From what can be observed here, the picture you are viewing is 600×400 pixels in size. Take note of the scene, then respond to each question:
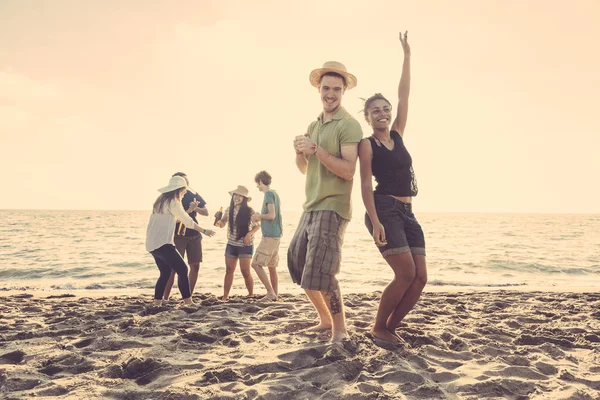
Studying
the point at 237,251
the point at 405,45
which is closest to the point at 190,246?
the point at 237,251

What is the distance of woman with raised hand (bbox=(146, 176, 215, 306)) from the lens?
554 centimetres

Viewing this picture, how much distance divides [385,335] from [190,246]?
3.86m

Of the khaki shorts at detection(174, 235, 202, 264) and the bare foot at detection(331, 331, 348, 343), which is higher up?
the khaki shorts at detection(174, 235, 202, 264)

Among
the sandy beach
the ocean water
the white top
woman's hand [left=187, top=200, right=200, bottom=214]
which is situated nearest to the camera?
the sandy beach

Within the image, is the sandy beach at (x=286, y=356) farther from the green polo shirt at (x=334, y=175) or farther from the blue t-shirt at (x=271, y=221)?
the blue t-shirt at (x=271, y=221)

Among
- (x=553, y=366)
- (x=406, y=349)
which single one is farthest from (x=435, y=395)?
(x=553, y=366)

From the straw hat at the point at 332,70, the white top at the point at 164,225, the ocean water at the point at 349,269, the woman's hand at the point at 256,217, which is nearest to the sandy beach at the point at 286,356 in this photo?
the white top at the point at 164,225

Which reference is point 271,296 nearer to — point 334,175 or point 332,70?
point 334,175

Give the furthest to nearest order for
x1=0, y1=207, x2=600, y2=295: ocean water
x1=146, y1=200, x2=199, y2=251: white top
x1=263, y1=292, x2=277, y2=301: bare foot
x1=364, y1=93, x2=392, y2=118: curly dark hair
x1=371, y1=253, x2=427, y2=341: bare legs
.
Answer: x1=0, y1=207, x2=600, y2=295: ocean water, x1=263, y1=292, x2=277, y2=301: bare foot, x1=146, y1=200, x2=199, y2=251: white top, x1=364, y1=93, x2=392, y2=118: curly dark hair, x1=371, y1=253, x2=427, y2=341: bare legs

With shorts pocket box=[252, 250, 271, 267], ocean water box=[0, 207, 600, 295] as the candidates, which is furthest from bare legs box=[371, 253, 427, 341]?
ocean water box=[0, 207, 600, 295]

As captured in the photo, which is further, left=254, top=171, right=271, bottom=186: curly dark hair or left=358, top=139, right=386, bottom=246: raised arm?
left=254, top=171, right=271, bottom=186: curly dark hair

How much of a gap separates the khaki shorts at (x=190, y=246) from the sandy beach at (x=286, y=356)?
1463mm

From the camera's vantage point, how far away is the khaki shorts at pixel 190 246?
6395 mm

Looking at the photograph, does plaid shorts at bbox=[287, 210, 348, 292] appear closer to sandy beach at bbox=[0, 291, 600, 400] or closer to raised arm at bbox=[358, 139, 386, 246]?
raised arm at bbox=[358, 139, 386, 246]
